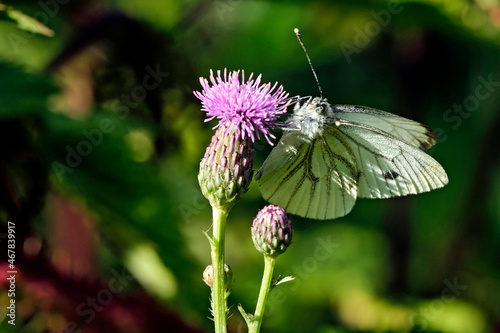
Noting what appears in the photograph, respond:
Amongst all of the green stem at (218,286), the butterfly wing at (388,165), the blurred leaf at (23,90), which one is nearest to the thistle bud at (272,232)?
the green stem at (218,286)

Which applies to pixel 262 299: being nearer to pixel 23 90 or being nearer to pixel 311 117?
pixel 311 117

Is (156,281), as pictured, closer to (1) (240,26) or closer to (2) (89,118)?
(2) (89,118)

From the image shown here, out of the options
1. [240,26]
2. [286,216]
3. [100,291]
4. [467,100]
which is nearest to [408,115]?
[467,100]

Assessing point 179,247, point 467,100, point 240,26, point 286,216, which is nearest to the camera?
point 286,216

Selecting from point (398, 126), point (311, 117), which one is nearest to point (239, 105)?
point (311, 117)

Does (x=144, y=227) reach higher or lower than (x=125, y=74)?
lower

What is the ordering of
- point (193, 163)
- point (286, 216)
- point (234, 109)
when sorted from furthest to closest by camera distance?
point (193, 163)
point (286, 216)
point (234, 109)

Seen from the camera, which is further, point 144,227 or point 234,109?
point 144,227
